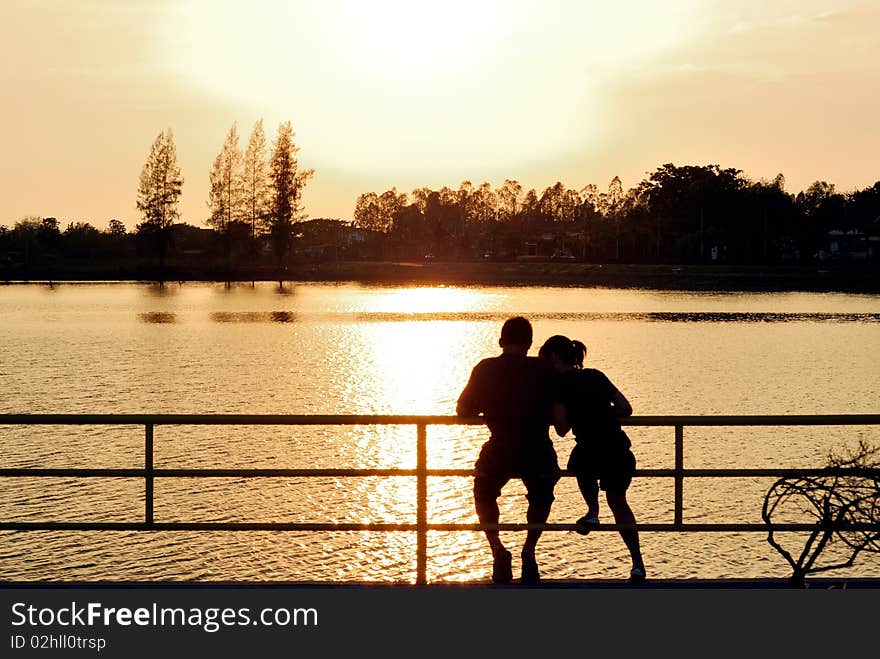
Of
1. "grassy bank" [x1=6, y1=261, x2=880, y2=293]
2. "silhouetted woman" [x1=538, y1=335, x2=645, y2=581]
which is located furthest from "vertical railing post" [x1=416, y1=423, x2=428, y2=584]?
"grassy bank" [x1=6, y1=261, x2=880, y2=293]

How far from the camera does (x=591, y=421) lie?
728cm

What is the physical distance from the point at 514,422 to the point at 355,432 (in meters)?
25.0

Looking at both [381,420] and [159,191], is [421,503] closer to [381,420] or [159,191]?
[381,420]

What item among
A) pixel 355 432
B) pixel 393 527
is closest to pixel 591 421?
pixel 393 527

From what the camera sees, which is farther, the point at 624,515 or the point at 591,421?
the point at 624,515

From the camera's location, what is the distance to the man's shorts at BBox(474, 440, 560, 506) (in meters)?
7.14

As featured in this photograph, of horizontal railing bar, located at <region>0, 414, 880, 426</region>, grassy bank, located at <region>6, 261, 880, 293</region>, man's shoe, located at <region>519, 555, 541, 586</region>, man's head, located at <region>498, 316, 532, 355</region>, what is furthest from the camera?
grassy bank, located at <region>6, 261, 880, 293</region>

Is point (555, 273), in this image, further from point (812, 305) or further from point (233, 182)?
point (812, 305)

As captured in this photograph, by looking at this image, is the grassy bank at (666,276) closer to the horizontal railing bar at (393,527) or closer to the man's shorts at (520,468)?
the horizontal railing bar at (393,527)

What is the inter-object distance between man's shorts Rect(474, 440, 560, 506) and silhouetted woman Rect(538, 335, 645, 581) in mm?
224

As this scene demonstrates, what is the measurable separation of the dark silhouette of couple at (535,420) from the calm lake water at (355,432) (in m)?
8.62

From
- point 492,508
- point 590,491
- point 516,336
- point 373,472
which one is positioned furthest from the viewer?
point 590,491

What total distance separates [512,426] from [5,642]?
3365mm

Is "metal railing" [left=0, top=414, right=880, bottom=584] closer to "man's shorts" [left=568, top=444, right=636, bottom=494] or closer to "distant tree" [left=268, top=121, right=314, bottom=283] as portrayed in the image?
"man's shorts" [left=568, top=444, right=636, bottom=494]
